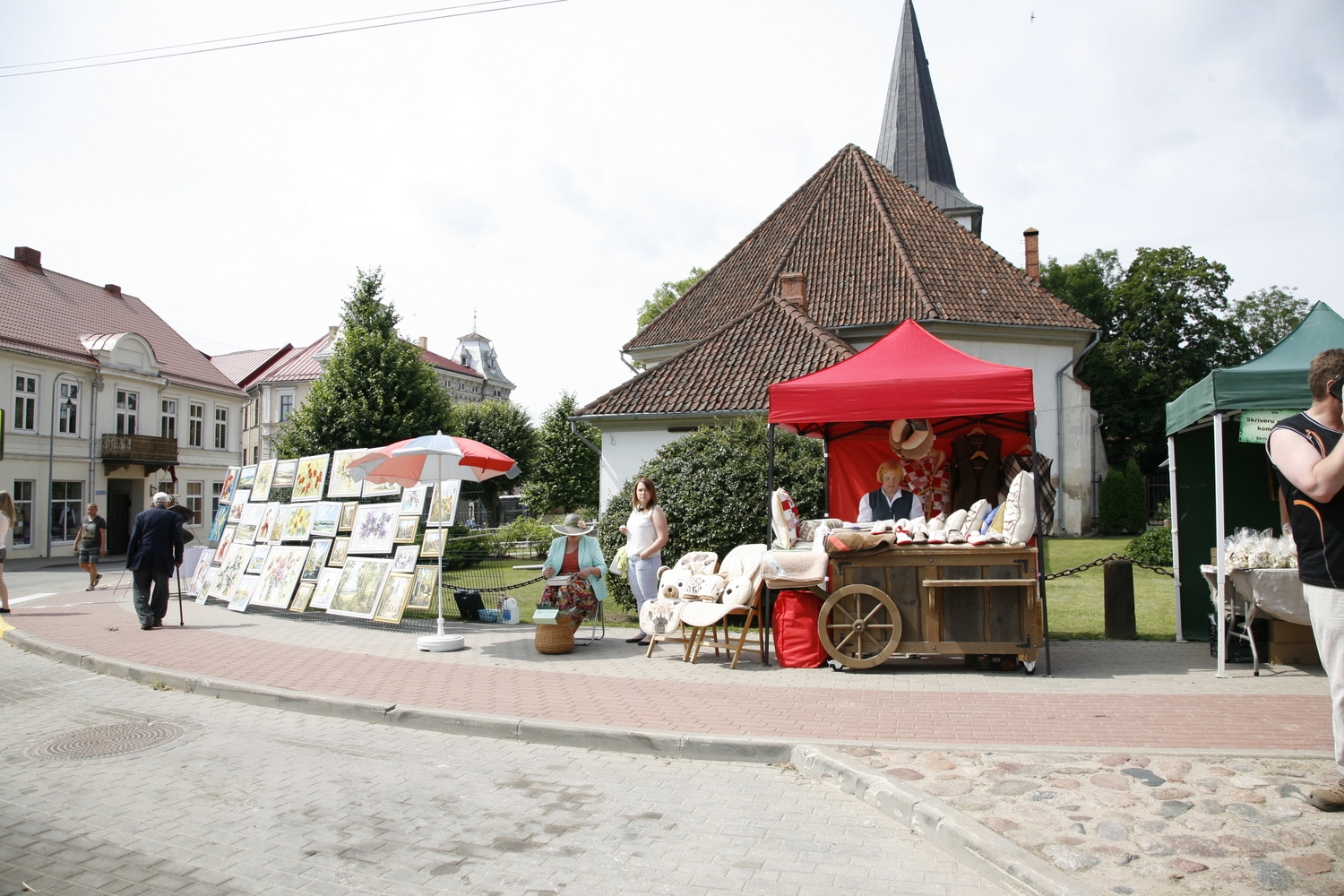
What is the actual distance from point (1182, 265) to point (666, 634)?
47.6 m

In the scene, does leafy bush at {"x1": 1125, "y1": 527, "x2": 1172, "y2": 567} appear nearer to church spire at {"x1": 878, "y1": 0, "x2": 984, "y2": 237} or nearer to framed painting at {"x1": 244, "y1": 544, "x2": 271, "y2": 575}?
framed painting at {"x1": 244, "y1": 544, "x2": 271, "y2": 575}

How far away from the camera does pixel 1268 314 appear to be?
181 ft

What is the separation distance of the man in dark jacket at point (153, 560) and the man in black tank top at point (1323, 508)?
1256 cm

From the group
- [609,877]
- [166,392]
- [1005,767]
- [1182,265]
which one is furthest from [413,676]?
[1182,265]

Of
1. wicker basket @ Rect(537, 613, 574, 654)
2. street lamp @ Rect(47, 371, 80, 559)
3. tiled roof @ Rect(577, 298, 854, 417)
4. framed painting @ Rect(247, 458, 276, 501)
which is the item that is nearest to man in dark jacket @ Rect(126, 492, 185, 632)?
framed painting @ Rect(247, 458, 276, 501)

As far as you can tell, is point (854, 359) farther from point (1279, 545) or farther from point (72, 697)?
A: point (72, 697)

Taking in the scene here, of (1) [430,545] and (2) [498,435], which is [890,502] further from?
(2) [498,435]

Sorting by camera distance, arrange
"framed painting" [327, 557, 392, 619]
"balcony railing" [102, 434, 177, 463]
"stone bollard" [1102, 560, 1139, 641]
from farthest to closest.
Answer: "balcony railing" [102, 434, 177, 463]
"framed painting" [327, 557, 392, 619]
"stone bollard" [1102, 560, 1139, 641]

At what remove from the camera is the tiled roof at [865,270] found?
25.0m

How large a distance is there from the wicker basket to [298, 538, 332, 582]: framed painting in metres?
4.96

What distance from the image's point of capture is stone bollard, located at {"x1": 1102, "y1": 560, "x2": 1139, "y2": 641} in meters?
10.2

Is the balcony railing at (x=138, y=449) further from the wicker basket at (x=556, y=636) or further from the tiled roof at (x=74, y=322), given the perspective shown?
the wicker basket at (x=556, y=636)

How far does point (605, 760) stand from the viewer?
5.93 metres

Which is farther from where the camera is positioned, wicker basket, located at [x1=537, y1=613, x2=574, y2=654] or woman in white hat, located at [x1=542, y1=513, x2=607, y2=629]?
woman in white hat, located at [x1=542, y1=513, x2=607, y2=629]
